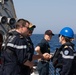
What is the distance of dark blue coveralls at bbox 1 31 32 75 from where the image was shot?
16.5 feet

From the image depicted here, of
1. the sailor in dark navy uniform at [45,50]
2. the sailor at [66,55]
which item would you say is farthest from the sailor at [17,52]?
the sailor in dark navy uniform at [45,50]

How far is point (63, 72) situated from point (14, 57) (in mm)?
825

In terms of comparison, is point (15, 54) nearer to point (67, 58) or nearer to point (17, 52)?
point (17, 52)

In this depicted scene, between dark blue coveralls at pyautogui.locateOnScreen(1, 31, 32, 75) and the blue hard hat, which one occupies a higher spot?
the blue hard hat

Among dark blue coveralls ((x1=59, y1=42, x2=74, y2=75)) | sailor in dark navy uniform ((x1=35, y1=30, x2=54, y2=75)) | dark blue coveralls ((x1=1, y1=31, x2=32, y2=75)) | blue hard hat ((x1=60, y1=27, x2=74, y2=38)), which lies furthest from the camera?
sailor in dark navy uniform ((x1=35, y1=30, x2=54, y2=75))

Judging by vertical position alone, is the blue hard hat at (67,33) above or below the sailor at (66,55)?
above

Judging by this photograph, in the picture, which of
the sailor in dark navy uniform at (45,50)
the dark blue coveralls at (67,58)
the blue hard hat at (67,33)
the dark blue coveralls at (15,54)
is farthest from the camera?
the sailor in dark navy uniform at (45,50)

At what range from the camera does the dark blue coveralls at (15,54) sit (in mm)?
5027

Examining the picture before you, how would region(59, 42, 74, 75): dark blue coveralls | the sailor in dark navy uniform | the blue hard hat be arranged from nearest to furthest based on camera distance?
region(59, 42, 74, 75): dark blue coveralls < the blue hard hat < the sailor in dark navy uniform

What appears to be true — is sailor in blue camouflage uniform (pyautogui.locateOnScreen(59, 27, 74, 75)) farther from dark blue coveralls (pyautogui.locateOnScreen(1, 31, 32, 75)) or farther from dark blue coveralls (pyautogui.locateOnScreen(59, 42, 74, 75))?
dark blue coveralls (pyautogui.locateOnScreen(1, 31, 32, 75))

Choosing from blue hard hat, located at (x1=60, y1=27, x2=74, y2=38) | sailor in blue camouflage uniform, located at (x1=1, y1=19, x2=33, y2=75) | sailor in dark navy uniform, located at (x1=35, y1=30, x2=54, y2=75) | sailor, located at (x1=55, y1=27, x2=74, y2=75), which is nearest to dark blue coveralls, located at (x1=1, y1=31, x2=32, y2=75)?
sailor in blue camouflage uniform, located at (x1=1, y1=19, x2=33, y2=75)

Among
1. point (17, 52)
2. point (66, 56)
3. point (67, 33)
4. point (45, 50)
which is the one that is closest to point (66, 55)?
point (66, 56)

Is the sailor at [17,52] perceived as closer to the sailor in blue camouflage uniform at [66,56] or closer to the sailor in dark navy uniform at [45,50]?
the sailor in blue camouflage uniform at [66,56]

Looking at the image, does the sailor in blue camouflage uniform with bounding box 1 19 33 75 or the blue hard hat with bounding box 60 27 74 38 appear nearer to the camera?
the sailor in blue camouflage uniform with bounding box 1 19 33 75
